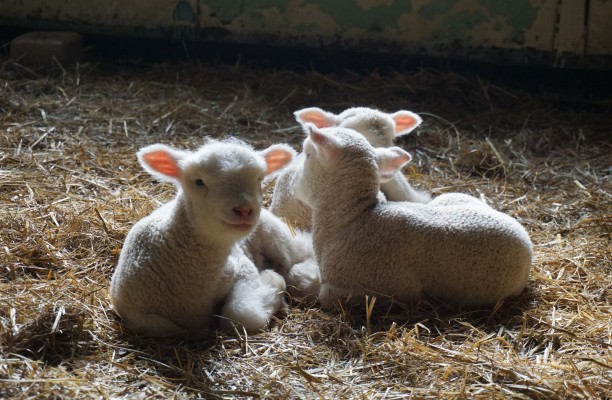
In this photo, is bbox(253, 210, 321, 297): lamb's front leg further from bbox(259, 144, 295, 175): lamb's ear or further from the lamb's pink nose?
the lamb's pink nose

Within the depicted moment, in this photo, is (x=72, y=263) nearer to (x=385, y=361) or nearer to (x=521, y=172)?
(x=385, y=361)

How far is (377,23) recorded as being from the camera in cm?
778

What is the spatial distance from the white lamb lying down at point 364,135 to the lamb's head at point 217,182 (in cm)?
115

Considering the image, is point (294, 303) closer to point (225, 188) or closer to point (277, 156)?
point (277, 156)

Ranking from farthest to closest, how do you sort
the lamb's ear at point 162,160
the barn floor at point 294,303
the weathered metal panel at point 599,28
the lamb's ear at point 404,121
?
1. the weathered metal panel at point 599,28
2. the lamb's ear at point 404,121
3. the lamb's ear at point 162,160
4. the barn floor at point 294,303

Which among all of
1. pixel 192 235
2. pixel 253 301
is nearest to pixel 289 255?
pixel 253 301

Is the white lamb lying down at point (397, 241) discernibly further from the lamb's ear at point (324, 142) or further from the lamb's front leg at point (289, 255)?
the lamb's front leg at point (289, 255)

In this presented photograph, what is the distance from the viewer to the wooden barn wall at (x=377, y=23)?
7.49 meters

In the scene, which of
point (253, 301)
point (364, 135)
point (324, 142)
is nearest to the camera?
point (253, 301)

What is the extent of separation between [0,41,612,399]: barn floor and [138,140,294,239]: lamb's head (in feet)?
1.77

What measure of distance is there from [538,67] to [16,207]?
5.11 metres

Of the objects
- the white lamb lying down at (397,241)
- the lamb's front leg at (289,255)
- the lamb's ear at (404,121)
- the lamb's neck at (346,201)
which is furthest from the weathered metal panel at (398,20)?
the lamb's neck at (346,201)

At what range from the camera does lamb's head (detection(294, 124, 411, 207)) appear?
3.81 metres

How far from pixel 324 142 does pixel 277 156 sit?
0.25m
